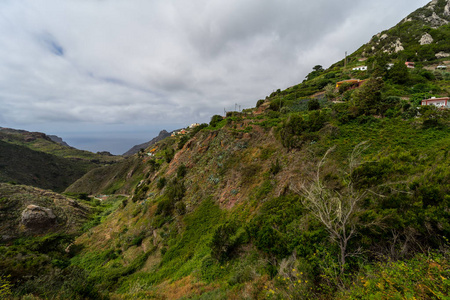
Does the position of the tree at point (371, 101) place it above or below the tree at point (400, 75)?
below

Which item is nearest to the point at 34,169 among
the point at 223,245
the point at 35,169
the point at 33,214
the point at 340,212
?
the point at 35,169

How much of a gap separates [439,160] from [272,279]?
961cm

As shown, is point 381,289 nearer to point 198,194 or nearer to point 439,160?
point 439,160

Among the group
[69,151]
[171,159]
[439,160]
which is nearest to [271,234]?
[439,160]

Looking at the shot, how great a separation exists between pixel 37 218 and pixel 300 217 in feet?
141

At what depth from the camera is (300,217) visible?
358 inches

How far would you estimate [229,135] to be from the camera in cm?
2306

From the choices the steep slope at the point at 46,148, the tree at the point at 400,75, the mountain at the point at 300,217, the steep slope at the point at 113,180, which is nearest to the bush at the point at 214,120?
the mountain at the point at 300,217

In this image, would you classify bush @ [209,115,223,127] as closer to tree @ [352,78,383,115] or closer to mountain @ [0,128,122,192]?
tree @ [352,78,383,115]

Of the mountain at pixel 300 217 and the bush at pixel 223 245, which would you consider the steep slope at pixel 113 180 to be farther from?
the bush at pixel 223 245

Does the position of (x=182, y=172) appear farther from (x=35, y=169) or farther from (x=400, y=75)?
(x=35, y=169)

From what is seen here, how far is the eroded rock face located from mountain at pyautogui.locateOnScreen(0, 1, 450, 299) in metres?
8.74

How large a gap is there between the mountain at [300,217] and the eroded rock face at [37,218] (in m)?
8.74

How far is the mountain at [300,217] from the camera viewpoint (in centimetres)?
538
